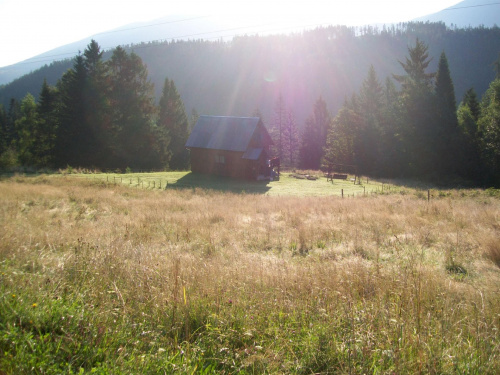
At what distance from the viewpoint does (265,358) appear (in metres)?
2.99

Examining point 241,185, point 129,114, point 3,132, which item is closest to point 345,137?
point 241,185

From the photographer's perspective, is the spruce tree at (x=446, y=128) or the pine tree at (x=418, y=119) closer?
the spruce tree at (x=446, y=128)

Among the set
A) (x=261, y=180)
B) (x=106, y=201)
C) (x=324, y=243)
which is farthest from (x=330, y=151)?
(x=324, y=243)

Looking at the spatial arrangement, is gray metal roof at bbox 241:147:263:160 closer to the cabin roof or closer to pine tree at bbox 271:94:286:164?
the cabin roof

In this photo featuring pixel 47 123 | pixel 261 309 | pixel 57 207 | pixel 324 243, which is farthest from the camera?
pixel 47 123

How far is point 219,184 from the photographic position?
3150 centimetres

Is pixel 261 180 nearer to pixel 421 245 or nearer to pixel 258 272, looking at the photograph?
pixel 421 245

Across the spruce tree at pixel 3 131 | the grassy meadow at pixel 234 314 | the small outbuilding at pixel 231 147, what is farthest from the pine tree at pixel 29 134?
the grassy meadow at pixel 234 314

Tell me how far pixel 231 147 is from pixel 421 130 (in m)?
26.5

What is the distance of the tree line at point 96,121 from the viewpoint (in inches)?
1617

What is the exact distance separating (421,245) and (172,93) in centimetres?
5665

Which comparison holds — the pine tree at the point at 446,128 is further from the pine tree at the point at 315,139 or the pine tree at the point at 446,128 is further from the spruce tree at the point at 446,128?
the pine tree at the point at 315,139

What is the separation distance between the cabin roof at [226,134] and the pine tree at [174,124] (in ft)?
62.3

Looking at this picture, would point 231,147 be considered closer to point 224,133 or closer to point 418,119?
point 224,133
